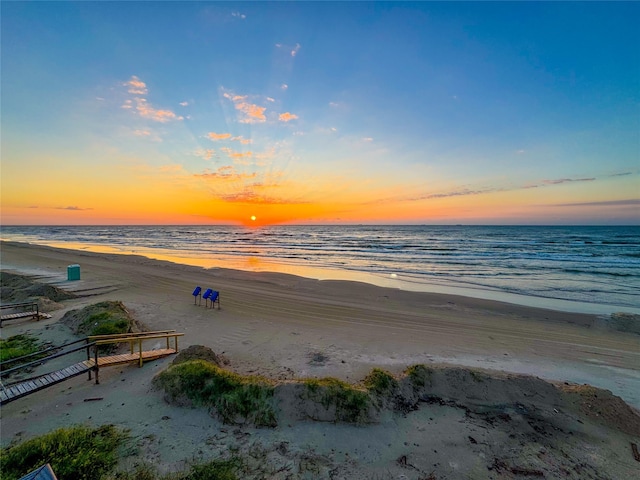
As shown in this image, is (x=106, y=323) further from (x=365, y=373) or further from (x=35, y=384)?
(x=365, y=373)

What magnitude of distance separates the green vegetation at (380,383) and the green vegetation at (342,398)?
30cm

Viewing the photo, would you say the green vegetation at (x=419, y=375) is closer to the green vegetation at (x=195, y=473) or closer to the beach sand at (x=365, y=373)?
the beach sand at (x=365, y=373)

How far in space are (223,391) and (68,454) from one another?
227cm

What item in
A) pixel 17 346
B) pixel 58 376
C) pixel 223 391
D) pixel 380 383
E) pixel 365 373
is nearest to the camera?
pixel 223 391

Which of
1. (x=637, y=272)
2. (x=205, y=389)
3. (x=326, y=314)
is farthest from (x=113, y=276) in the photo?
(x=637, y=272)

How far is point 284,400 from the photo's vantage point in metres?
5.71

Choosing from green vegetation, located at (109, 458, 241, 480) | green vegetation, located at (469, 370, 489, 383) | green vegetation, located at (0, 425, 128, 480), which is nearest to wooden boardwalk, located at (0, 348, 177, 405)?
green vegetation, located at (0, 425, 128, 480)

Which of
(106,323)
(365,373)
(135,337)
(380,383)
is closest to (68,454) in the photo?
(135,337)

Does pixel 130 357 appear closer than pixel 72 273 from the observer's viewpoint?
Yes

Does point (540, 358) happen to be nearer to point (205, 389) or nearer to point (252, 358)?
point (252, 358)

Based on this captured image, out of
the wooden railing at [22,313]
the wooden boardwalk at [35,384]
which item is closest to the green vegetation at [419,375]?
the wooden boardwalk at [35,384]

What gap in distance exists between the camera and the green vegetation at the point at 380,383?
20.0 ft

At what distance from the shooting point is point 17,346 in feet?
28.5

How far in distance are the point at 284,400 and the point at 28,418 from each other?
459cm
